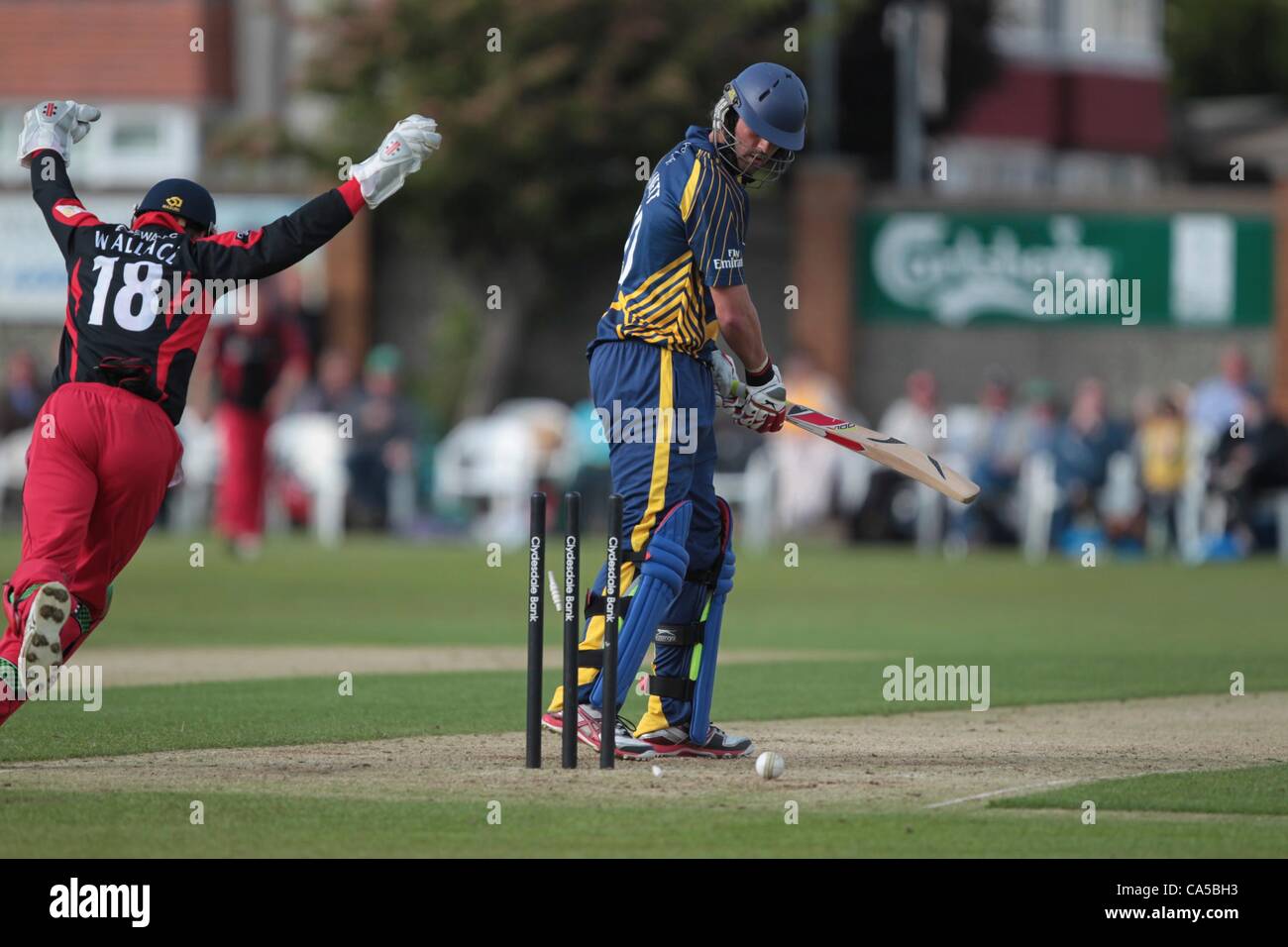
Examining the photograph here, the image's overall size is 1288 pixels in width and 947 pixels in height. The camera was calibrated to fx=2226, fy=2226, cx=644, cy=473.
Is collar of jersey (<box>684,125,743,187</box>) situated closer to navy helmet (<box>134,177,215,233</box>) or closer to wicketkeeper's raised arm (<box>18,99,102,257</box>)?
navy helmet (<box>134,177,215,233</box>)

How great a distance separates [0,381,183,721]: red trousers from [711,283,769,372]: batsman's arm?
2.22m

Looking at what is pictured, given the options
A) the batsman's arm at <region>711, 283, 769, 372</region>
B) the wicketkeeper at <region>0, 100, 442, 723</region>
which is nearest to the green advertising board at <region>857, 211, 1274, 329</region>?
the batsman's arm at <region>711, 283, 769, 372</region>

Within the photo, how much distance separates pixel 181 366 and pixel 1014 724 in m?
4.30

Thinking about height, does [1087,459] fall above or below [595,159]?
below

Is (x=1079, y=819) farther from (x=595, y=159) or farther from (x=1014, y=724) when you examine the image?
(x=595, y=159)

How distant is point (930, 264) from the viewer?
29469 mm

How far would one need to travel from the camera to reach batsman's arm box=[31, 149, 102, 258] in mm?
8992

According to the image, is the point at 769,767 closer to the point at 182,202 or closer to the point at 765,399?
the point at 765,399

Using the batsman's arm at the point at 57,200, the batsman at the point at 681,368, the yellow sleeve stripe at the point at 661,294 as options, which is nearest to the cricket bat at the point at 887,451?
the batsman at the point at 681,368

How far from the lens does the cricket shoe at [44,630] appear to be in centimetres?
812

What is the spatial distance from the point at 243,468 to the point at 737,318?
43.9ft

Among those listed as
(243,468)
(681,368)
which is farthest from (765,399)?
(243,468)

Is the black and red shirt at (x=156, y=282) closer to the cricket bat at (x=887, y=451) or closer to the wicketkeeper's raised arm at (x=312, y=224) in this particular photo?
the wicketkeeper's raised arm at (x=312, y=224)
